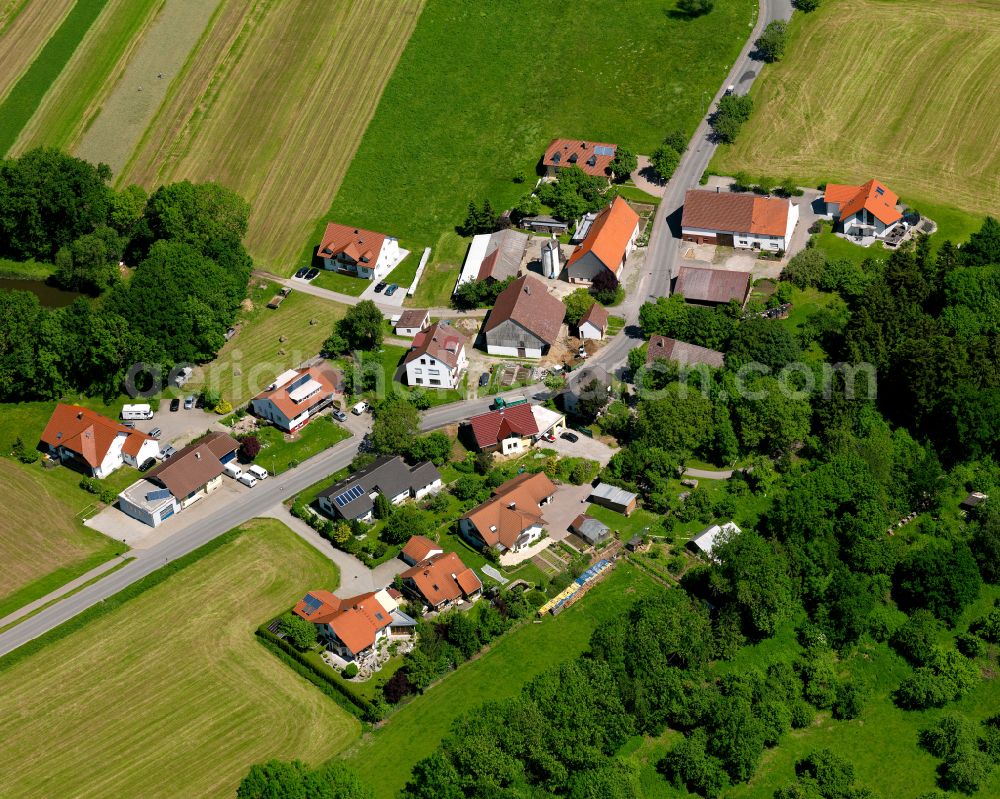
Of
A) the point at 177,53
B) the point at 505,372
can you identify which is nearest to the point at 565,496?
the point at 505,372

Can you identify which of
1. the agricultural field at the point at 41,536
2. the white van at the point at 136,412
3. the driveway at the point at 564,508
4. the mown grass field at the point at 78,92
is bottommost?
the driveway at the point at 564,508

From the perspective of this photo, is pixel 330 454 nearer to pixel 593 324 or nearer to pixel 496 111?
pixel 593 324

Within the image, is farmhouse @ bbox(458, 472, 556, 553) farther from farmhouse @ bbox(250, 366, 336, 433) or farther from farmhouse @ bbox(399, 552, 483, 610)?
farmhouse @ bbox(250, 366, 336, 433)

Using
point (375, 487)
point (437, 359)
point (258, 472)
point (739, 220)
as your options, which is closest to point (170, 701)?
point (375, 487)

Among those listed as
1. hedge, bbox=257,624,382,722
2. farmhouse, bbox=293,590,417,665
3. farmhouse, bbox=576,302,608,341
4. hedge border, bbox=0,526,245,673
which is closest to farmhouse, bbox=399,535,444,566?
farmhouse, bbox=293,590,417,665

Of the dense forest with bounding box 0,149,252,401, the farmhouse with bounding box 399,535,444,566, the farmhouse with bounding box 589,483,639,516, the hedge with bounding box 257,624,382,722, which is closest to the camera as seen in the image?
the hedge with bounding box 257,624,382,722

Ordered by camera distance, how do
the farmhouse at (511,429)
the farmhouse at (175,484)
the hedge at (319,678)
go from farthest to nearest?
the farmhouse at (511,429)
the farmhouse at (175,484)
the hedge at (319,678)

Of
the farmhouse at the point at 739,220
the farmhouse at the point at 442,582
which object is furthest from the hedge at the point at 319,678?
the farmhouse at the point at 739,220

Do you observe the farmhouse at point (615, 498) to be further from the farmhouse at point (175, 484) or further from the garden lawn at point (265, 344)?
the garden lawn at point (265, 344)
